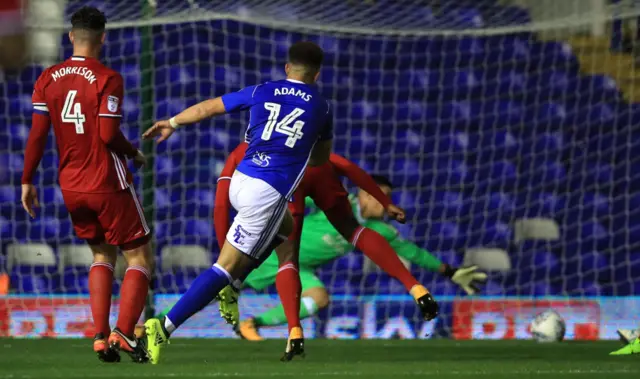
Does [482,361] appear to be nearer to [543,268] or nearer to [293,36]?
[543,268]

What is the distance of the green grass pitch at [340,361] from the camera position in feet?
17.1

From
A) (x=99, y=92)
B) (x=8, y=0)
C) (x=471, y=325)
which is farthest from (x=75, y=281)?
(x=99, y=92)

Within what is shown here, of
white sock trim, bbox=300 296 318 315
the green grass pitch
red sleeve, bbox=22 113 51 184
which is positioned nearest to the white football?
the green grass pitch

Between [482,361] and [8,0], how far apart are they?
20.8 ft

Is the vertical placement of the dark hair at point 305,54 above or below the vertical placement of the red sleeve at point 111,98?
above

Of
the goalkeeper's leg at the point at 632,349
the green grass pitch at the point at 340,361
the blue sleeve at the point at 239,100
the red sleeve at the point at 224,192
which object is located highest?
the blue sleeve at the point at 239,100

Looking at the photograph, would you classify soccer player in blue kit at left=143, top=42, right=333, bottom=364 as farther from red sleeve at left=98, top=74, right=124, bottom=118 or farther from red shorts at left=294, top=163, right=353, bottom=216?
red shorts at left=294, top=163, right=353, bottom=216

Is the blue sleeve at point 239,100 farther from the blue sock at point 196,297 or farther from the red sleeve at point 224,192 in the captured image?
the red sleeve at point 224,192

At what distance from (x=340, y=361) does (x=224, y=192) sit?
1329 mm

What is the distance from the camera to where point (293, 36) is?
12.3 m

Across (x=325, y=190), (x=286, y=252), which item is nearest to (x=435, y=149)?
(x=325, y=190)

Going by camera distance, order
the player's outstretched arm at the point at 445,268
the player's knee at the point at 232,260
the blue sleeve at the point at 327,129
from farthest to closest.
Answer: the player's outstretched arm at the point at 445,268 < the blue sleeve at the point at 327,129 < the player's knee at the point at 232,260

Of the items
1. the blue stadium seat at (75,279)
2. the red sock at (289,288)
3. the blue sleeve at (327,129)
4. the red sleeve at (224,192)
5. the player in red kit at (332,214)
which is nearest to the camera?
the blue sleeve at (327,129)

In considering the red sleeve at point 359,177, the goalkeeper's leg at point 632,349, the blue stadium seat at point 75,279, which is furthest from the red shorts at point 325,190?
the blue stadium seat at point 75,279
